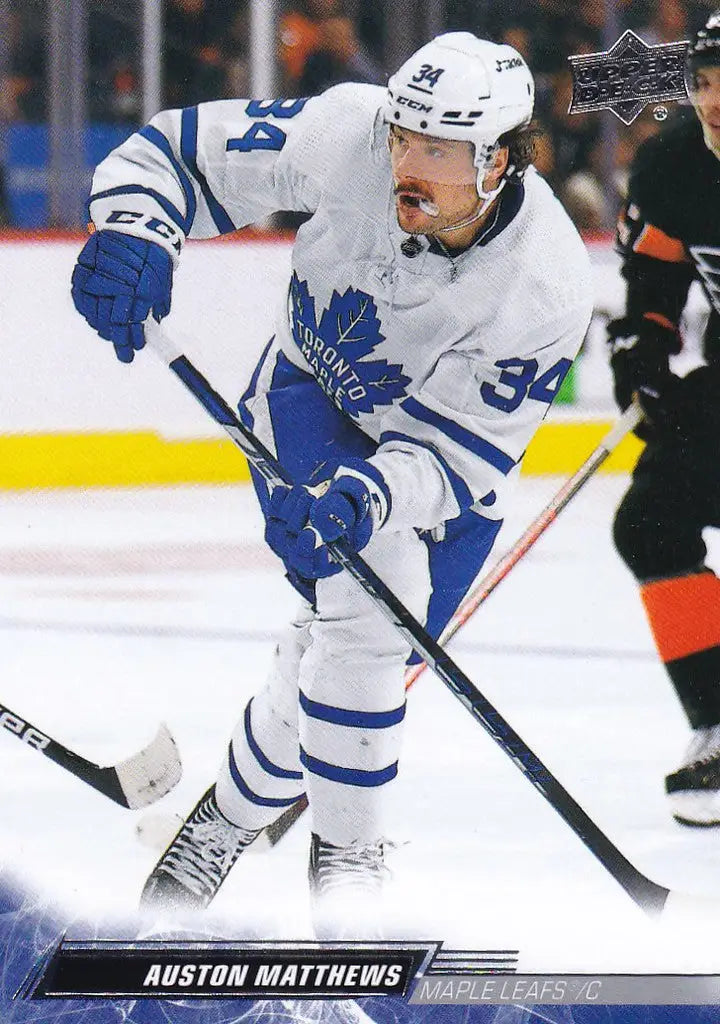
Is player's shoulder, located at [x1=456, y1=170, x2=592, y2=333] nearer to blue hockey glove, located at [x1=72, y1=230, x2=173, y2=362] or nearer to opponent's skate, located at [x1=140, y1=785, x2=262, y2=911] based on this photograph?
blue hockey glove, located at [x1=72, y1=230, x2=173, y2=362]

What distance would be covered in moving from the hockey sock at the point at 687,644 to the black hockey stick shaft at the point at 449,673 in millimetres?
274

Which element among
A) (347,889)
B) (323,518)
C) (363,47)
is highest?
(363,47)

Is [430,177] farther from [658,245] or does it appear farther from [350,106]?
[658,245]

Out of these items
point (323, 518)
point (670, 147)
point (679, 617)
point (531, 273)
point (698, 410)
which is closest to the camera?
point (323, 518)

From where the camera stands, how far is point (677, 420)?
254 centimetres

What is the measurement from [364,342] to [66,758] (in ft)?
2.07

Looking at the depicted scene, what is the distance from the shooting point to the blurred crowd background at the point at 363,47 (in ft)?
7.60

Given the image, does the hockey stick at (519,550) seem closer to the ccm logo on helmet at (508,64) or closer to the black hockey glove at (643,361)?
the black hockey glove at (643,361)

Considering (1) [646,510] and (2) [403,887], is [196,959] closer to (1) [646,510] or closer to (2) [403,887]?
(2) [403,887]

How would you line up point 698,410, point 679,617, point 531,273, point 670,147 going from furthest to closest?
point 679,617 → point 698,410 → point 670,147 → point 531,273

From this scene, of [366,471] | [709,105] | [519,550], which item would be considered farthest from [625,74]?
[519,550]

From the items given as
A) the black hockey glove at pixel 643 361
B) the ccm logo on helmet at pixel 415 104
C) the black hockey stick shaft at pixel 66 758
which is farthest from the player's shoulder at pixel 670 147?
the black hockey stick shaft at pixel 66 758

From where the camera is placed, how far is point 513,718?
2684 millimetres

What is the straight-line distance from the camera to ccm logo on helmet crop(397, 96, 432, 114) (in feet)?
7.19
